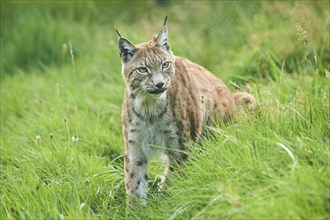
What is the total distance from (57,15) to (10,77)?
1.91 metres

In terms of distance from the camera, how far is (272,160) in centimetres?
429

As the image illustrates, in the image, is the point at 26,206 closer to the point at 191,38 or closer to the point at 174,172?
the point at 174,172

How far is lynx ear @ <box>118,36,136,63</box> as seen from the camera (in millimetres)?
5432

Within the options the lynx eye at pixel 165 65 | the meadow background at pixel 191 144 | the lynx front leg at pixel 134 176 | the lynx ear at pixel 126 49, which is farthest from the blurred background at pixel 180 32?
the lynx front leg at pixel 134 176

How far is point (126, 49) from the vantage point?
17.9 ft

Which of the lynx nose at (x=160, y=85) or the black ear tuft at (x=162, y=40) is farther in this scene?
the black ear tuft at (x=162, y=40)

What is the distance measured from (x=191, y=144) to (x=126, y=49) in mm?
1036

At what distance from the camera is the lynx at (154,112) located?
208 inches

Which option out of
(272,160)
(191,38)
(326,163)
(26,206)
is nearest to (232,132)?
(272,160)

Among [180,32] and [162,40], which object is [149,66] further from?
[180,32]

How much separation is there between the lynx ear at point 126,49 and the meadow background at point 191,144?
0.52 metres

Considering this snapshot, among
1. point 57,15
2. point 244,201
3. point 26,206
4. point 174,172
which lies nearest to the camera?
point 244,201

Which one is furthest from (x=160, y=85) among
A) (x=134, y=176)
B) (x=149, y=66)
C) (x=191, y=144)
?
(x=134, y=176)

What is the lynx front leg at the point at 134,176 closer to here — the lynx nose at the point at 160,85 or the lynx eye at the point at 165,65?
the lynx nose at the point at 160,85
